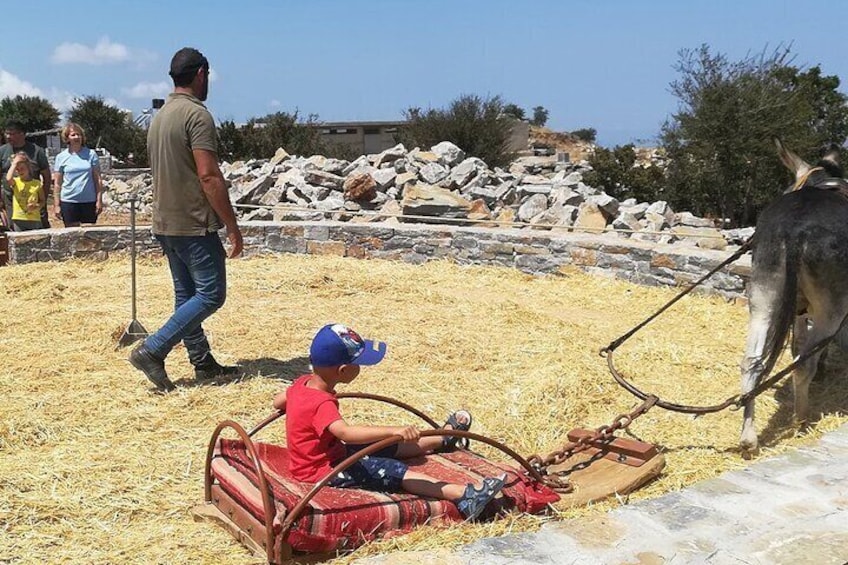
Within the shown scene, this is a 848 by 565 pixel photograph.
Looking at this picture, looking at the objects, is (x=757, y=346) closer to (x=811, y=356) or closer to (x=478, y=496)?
(x=811, y=356)

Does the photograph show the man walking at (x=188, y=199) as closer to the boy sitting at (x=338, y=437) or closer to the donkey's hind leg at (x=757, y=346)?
the boy sitting at (x=338, y=437)

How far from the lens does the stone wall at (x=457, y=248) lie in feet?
28.4

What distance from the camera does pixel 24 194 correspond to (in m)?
10.0

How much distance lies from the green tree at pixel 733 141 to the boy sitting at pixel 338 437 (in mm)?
18405

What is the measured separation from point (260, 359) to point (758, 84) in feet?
60.7

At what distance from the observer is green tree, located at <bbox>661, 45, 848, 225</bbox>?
20250 mm

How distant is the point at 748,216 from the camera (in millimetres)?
20641

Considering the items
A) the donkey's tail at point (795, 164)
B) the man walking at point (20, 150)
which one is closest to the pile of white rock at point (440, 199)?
the man walking at point (20, 150)

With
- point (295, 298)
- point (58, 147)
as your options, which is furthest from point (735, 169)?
point (58, 147)

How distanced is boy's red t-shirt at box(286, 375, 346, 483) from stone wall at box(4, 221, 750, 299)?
545 cm

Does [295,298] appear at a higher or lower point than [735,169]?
lower

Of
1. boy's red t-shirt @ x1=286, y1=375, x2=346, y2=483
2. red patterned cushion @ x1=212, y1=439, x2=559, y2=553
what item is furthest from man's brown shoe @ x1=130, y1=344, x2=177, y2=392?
boy's red t-shirt @ x1=286, y1=375, x2=346, y2=483

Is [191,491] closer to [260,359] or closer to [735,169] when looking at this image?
[260,359]

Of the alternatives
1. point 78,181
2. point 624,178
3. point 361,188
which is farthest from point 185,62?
point 624,178
